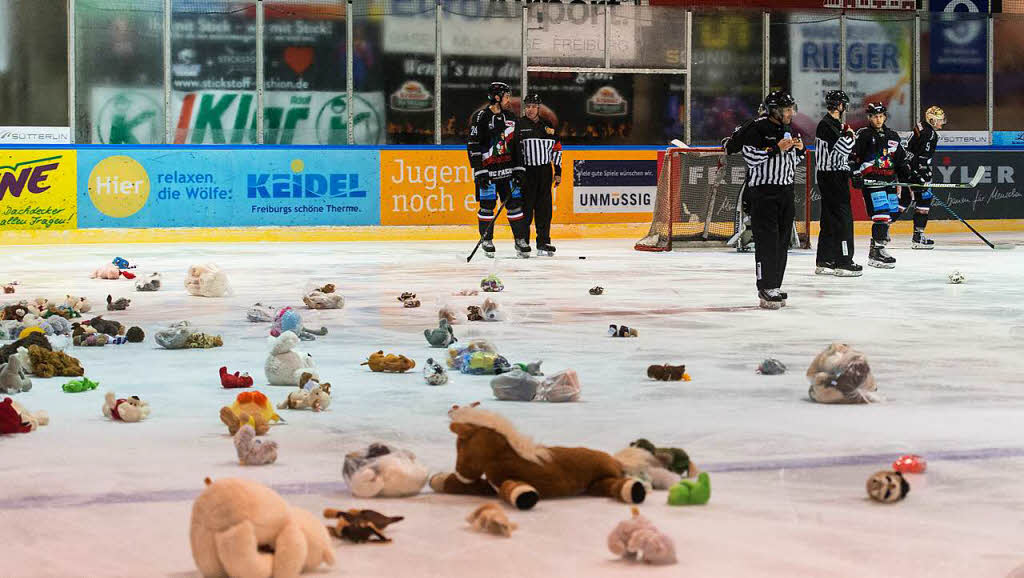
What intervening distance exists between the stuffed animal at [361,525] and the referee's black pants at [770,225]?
6.90 m

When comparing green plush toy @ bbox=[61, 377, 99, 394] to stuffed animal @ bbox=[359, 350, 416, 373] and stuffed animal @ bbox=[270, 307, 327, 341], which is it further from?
stuffed animal @ bbox=[270, 307, 327, 341]

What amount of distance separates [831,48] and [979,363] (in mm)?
16593

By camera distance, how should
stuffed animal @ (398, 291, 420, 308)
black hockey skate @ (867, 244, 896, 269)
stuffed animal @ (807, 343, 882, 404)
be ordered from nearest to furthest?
1. stuffed animal @ (807, 343, 882, 404)
2. stuffed animal @ (398, 291, 420, 308)
3. black hockey skate @ (867, 244, 896, 269)

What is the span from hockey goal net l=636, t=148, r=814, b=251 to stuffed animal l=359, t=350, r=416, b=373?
38.8 feet

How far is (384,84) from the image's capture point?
70.4 feet

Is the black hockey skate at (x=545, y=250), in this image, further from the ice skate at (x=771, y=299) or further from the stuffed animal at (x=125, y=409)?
the stuffed animal at (x=125, y=409)

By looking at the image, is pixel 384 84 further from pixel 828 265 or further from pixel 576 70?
pixel 828 265

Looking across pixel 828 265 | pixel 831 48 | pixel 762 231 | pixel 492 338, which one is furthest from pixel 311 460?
pixel 831 48

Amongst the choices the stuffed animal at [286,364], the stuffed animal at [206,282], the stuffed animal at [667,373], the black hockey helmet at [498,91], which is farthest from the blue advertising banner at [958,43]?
the stuffed animal at [286,364]

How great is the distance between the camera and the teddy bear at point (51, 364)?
6.63 metres

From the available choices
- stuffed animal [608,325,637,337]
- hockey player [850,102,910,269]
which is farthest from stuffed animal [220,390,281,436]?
hockey player [850,102,910,269]

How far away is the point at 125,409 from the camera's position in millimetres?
5434

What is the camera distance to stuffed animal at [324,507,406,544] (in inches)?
143

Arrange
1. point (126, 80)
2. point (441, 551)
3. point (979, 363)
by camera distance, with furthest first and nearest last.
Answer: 1. point (126, 80)
2. point (979, 363)
3. point (441, 551)
